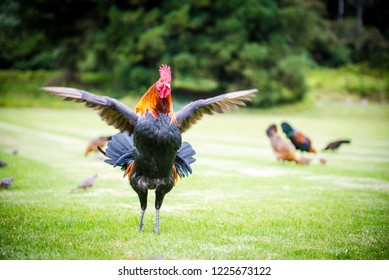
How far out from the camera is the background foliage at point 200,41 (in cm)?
2702

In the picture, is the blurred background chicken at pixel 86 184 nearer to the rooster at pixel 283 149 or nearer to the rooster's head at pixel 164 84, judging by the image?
the rooster's head at pixel 164 84

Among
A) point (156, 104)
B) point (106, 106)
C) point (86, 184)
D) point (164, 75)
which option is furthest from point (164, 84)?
point (86, 184)

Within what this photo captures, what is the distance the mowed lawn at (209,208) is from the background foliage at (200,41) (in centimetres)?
1451

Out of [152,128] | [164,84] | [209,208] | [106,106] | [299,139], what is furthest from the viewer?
[299,139]

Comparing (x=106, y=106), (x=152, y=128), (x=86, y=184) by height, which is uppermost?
(x=106, y=106)

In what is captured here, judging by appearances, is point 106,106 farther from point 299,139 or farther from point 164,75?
point 299,139

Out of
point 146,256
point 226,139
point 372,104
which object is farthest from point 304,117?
point 146,256

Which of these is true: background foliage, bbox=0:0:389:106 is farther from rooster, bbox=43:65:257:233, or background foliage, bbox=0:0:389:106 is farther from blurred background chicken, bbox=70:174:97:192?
rooster, bbox=43:65:257:233

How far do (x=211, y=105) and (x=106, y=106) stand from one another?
1140 millimetres

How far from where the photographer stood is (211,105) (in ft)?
16.8

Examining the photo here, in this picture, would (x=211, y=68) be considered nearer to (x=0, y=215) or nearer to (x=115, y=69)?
(x=115, y=69)

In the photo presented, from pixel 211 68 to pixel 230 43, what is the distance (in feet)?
6.44

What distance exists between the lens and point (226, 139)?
Result: 16391 mm

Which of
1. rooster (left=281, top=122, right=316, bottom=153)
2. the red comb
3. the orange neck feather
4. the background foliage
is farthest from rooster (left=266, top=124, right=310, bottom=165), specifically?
the background foliage
